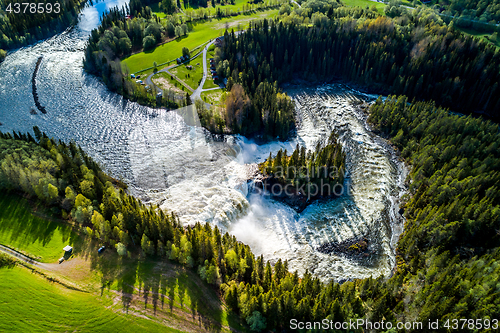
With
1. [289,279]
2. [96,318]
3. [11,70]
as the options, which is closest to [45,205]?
[96,318]

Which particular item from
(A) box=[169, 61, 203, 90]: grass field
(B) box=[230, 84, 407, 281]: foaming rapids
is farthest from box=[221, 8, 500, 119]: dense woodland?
(B) box=[230, 84, 407, 281]: foaming rapids

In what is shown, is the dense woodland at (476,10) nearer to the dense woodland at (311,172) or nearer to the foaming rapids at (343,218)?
the foaming rapids at (343,218)

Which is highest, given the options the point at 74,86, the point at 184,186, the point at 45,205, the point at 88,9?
the point at 88,9

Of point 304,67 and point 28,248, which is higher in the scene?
point 304,67

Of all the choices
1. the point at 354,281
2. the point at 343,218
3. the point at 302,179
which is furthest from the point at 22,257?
the point at 343,218

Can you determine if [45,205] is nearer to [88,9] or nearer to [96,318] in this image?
[96,318]

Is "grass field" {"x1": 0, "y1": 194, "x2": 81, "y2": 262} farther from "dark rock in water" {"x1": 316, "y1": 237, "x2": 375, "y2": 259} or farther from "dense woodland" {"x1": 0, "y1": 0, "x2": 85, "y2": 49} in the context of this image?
"dense woodland" {"x1": 0, "y1": 0, "x2": 85, "y2": 49}
